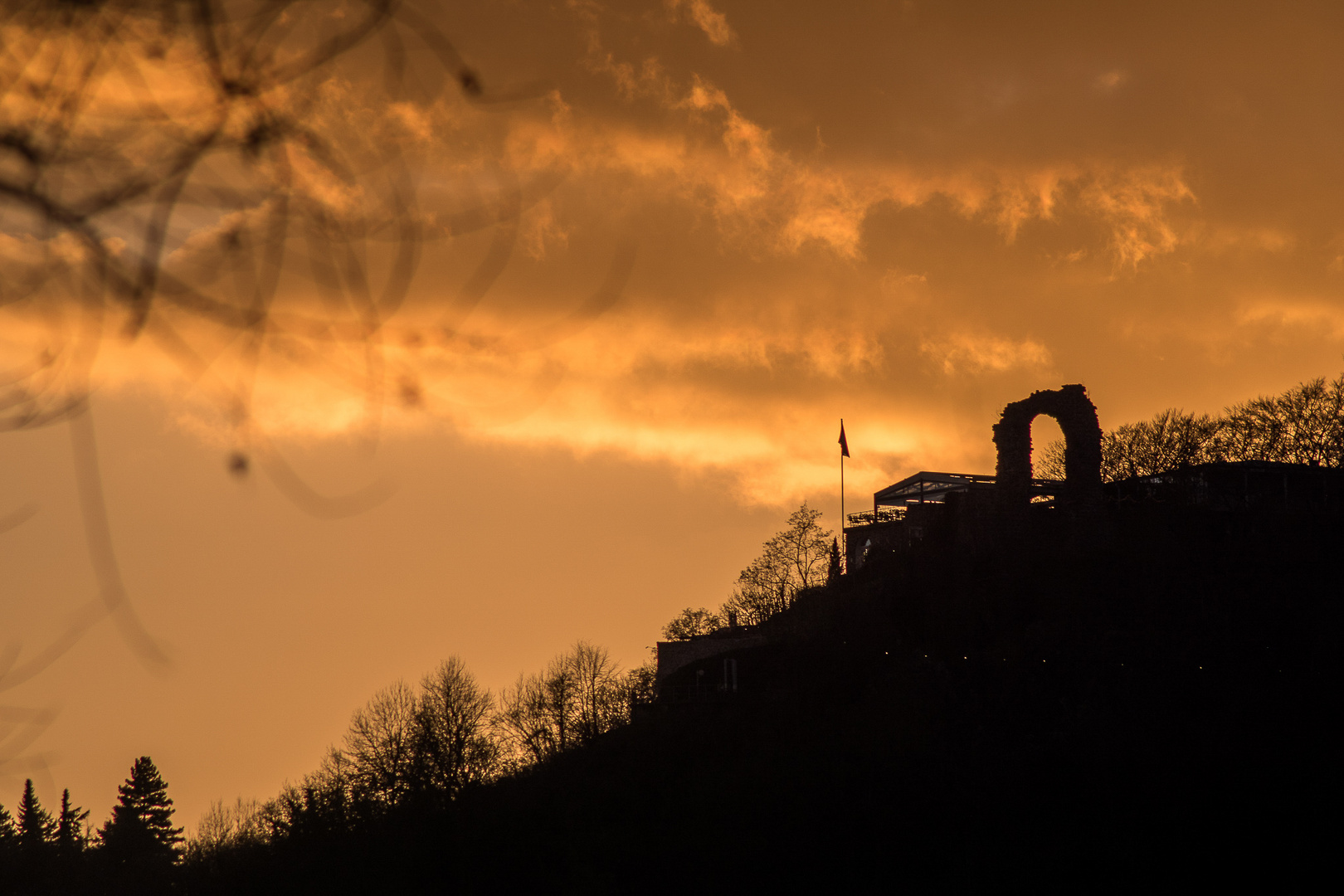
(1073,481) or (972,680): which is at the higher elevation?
(1073,481)

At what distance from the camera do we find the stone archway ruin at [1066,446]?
156ft

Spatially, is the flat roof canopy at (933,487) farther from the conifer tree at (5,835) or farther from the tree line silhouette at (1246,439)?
the conifer tree at (5,835)

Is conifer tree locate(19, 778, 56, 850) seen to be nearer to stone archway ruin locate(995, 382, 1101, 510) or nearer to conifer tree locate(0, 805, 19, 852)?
conifer tree locate(0, 805, 19, 852)

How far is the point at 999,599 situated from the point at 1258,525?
10673 mm

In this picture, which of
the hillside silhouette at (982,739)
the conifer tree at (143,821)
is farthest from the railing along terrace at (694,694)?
the conifer tree at (143,821)

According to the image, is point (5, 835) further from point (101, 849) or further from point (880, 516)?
point (880, 516)

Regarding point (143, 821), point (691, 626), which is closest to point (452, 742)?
point (691, 626)

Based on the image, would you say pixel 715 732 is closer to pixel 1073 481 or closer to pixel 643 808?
pixel 643 808

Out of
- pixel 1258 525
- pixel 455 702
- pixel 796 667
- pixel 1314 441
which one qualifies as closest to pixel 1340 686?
pixel 1258 525

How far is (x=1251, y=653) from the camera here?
124 feet

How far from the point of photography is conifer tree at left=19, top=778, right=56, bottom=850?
225 feet

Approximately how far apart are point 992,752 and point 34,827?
55.7m

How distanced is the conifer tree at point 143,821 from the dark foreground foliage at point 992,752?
53.2 m

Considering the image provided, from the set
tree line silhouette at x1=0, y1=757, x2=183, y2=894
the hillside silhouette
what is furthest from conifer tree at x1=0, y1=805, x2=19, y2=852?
the hillside silhouette
